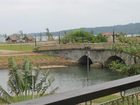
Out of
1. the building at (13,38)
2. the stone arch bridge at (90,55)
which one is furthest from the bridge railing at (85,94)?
the building at (13,38)

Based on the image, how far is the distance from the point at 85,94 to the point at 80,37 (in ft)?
174

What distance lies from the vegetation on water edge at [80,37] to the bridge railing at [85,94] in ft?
162

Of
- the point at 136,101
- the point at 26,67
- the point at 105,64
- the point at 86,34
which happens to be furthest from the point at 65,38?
the point at 136,101

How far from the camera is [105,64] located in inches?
1825

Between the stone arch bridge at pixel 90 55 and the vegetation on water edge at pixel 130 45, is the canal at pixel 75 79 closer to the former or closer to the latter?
the vegetation on water edge at pixel 130 45

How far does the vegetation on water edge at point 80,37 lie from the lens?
2060 inches

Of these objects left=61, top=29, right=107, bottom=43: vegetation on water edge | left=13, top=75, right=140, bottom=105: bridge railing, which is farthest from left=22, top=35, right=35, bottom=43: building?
left=13, top=75, right=140, bottom=105: bridge railing

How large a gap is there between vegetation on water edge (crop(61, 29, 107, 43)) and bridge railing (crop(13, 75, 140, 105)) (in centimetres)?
4947

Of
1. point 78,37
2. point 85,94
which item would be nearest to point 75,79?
point 78,37

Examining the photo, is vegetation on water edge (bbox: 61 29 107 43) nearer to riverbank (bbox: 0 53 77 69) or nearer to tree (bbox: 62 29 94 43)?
tree (bbox: 62 29 94 43)

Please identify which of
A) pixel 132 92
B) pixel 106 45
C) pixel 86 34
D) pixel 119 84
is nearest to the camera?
pixel 119 84

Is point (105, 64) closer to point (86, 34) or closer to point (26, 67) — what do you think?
point (86, 34)

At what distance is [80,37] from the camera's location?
55281 mm

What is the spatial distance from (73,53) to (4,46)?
1508cm
